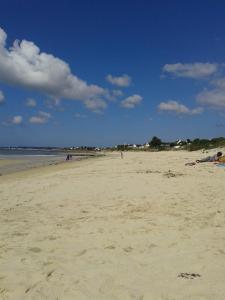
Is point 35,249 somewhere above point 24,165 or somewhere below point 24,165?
above

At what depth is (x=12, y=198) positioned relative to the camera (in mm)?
11242

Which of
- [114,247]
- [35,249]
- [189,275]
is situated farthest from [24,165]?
[189,275]

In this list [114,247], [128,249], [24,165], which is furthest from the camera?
[24,165]

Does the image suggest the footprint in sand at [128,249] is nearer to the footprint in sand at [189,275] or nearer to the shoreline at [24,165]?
the footprint in sand at [189,275]

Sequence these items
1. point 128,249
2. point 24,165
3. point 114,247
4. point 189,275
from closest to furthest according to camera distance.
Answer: point 189,275 < point 128,249 < point 114,247 < point 24,165

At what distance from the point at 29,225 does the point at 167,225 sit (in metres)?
A: 2.85

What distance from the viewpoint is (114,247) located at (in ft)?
19.4

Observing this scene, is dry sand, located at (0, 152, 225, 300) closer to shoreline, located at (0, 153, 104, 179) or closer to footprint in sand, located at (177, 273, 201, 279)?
footprint in sand, located at (177, 273, 201, 279)

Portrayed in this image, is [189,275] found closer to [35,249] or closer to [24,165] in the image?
[35,249]

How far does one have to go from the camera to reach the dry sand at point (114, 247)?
4.35 m

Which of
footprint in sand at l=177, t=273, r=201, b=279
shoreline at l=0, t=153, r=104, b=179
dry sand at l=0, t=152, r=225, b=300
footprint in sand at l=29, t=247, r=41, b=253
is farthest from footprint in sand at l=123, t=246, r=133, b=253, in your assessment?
shoreline at l=0, t=153, r=104, b=179

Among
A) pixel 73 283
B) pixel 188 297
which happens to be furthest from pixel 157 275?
pixel 73 283

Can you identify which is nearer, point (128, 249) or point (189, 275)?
point (189, 275)

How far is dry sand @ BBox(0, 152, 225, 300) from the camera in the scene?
435 cm
